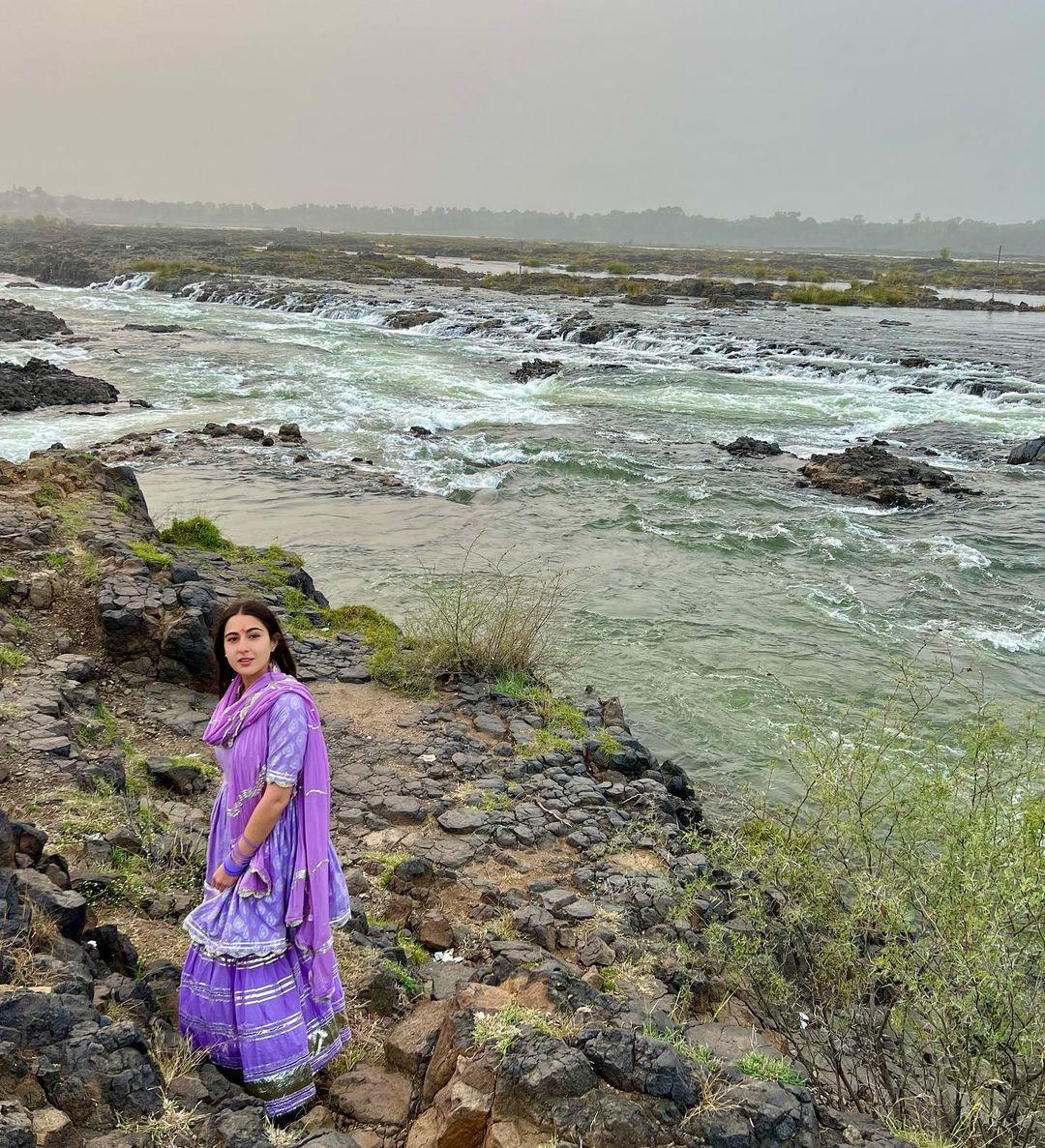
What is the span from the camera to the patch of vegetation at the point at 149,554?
758 cm

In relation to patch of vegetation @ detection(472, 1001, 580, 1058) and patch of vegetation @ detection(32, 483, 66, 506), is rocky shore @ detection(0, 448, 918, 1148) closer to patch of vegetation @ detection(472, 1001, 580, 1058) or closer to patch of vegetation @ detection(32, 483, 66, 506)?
patch of vegetation @ detection(472, 1001, 580, 1058)

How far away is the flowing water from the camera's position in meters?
8.73

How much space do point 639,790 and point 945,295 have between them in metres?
51.9

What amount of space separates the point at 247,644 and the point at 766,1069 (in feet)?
7.45

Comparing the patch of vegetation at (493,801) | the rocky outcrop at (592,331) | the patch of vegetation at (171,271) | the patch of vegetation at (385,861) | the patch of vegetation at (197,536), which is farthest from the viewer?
the patch of vegetation at (171,271)

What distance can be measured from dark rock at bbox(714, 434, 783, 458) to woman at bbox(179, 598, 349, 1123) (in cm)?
1461

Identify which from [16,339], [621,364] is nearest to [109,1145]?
[621,364]

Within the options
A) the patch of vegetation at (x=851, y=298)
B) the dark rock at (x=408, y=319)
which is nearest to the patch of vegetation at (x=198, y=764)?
the dark rock at (x=408, y=319)

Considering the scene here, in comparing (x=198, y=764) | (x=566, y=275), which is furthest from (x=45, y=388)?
(x=566, y=275)

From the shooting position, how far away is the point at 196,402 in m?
19.0

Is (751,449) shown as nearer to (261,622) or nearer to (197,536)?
(197,536)

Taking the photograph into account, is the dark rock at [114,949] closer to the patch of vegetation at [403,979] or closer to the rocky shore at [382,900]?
the rocky shore at [382,900]

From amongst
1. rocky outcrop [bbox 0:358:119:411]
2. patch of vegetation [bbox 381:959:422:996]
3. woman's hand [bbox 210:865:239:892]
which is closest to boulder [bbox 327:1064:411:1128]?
patch of vegetation [bbox 381:959:422:996]

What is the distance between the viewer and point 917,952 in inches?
125
